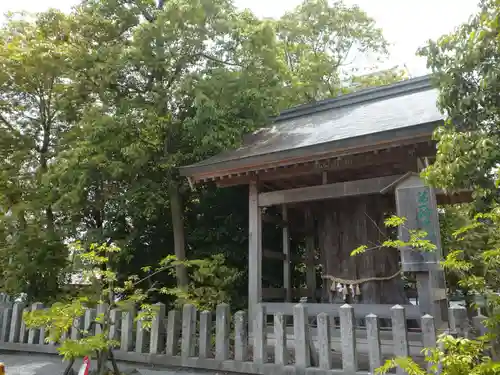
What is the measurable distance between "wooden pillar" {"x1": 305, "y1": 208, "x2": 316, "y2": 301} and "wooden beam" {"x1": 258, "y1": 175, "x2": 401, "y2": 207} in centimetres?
264

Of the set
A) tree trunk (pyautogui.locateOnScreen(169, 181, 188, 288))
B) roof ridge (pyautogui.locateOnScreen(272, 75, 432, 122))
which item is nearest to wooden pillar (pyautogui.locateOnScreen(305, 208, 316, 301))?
roof ridge (pyautogui.locateOnScreen(272, 75, 432, 122))

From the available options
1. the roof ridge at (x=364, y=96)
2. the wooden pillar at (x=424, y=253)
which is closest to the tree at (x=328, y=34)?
the roof ridge at (x=364, y=96)

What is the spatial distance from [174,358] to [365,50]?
16858mm

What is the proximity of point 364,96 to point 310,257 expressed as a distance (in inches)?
172

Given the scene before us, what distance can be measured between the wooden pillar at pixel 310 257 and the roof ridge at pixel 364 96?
9.02 feet

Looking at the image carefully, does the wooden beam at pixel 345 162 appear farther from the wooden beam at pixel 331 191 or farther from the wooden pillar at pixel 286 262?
the wooden pillar at pixel 286 262

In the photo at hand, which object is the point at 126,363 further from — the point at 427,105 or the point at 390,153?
the point at 427,105

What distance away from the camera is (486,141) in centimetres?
354

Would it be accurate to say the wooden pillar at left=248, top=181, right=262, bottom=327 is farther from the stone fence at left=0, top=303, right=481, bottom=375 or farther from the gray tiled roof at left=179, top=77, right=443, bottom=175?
the gray tiled roof at left=179, top=77, right=443, bottom=175

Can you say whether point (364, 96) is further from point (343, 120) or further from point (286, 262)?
point (286, 262)

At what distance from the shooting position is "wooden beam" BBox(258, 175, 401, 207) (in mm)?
6426

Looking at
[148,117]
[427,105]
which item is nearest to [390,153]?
[427,105]

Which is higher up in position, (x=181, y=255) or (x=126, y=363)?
(x=181, y=255)

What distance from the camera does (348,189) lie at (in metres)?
6.69
